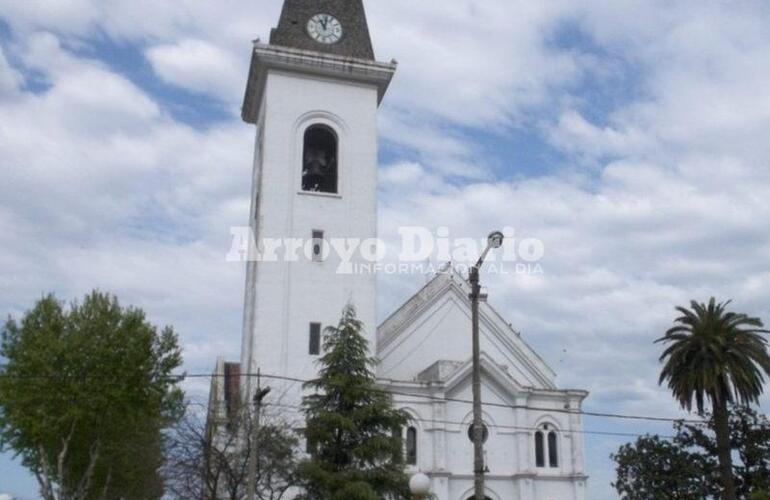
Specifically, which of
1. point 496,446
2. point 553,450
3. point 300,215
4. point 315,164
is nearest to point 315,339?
point 300,215

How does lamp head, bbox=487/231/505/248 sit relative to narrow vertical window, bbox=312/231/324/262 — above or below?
below

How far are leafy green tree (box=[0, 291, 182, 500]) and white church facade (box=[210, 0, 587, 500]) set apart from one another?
11.0ft

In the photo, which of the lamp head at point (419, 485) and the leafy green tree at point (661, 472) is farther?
the leafy green tree at point (661, 472)

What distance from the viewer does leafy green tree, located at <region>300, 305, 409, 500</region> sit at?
24578mm

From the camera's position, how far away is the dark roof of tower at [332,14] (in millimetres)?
36906

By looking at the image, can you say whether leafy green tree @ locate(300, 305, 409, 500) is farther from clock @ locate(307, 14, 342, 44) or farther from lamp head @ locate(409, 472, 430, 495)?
clock @ locate(307, 14, 342, 44)

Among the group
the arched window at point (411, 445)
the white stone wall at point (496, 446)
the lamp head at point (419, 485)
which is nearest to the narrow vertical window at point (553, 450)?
the white stone wall at point (496, 446)

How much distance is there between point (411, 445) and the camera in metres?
33.2

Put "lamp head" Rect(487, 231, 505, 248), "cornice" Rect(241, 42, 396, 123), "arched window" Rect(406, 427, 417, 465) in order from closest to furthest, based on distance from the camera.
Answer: "lamp head" Rect(487, 231, 505, 248) < "arched window" Rect(406, 427, 417, 465) < "cornice" Rect(241, 42, 396, 123)

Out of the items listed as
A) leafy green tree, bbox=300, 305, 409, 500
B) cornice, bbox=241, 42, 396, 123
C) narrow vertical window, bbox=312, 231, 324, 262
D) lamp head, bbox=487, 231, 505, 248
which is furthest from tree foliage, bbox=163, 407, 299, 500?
cornice, bbox=241, 42, 396, 123

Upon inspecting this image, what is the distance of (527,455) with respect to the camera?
111 ft

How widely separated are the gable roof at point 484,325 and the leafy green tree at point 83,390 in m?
10.1

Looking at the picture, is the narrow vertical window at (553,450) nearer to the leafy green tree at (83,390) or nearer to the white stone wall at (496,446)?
the white stone wall at (496,446)

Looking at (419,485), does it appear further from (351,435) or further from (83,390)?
(83,390)
